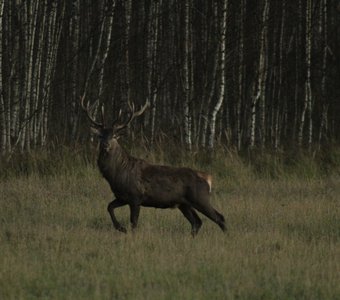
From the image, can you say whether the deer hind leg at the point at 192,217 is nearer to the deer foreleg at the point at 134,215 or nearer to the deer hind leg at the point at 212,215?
the deer hind leg at the point at 212,215

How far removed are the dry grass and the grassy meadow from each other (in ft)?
0.04

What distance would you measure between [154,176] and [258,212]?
190 centimetres

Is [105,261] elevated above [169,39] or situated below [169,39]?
below

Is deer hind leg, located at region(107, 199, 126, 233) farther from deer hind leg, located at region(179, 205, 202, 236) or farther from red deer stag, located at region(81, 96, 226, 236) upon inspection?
deer hind leg, located at region(179, 205, 202, 236)

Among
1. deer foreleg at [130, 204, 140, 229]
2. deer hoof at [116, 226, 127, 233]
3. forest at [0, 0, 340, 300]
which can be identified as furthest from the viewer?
deer foreleg at [130, 204, 140, 229]

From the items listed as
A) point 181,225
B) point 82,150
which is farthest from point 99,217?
point 82,150

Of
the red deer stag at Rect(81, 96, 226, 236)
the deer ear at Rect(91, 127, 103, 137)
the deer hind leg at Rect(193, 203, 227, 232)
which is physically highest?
the deer ear at Rect(91, 127, 103, 137)

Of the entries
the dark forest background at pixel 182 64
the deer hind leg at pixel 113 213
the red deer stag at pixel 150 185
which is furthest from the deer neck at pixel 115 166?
the dark forest background at pixel 182 64

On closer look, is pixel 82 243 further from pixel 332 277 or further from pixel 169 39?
pixel 169 39

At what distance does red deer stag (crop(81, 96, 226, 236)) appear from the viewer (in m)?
10.4

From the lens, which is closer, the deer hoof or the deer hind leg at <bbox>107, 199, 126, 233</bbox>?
the deer hoof

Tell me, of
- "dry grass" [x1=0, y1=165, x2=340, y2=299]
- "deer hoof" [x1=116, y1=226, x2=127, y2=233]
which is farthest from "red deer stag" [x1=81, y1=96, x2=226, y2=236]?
"dry grass" [x1=0, y1=165, x2=340, y2=299]

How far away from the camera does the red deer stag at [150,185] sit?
10422 millimetres

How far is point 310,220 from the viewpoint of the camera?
1106cm
